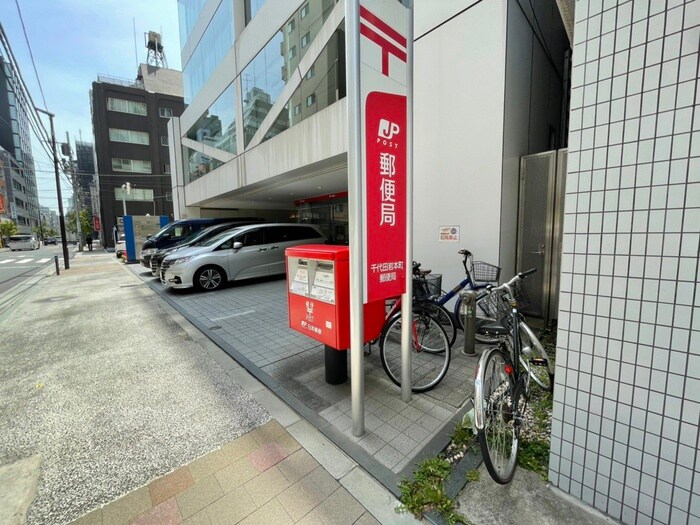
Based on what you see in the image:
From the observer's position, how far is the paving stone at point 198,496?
6.01ft

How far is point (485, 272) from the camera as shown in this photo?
409 centimetres

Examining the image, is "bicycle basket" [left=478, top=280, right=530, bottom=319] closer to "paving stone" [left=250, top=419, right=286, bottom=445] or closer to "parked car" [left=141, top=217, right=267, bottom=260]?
"paving stone" [left=250, top=419, right=286, bottom=445]

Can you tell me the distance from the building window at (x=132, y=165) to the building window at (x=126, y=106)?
178 inches

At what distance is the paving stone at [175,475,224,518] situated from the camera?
1833 mm

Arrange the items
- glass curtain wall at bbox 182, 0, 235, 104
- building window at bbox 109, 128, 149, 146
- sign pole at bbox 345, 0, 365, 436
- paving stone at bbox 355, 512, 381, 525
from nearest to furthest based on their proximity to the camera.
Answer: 1. paving stone at bbox 355, 512, 381, 525
2. sign pole at bbox 345, 0, 365, 436
3. glass curtain wall at bbox 182, 0, 235, 104
4. building window at bbox 109, 128, 149, 146

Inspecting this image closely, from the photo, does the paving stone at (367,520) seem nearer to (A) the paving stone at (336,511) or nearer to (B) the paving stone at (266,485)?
(A) the paving stone at (336,511)

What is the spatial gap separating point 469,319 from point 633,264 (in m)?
2.31

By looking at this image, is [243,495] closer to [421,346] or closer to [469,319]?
[421,346]

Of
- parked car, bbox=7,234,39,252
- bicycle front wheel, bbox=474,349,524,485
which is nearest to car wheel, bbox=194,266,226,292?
bicycle front wheel, bbox=474,349,524,485

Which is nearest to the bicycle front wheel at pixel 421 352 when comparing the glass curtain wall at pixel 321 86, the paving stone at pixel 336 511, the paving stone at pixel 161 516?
the paving stone at pixel 336 511

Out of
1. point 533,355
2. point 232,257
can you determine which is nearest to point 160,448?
point 533,355

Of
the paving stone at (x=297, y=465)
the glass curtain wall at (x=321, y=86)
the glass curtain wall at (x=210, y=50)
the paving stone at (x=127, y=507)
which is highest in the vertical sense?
the glass curtain wall at (x=210, y=50)

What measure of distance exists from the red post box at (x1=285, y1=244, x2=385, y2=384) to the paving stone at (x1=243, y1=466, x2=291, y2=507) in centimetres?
99

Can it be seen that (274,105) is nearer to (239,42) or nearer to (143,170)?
(239,42)
